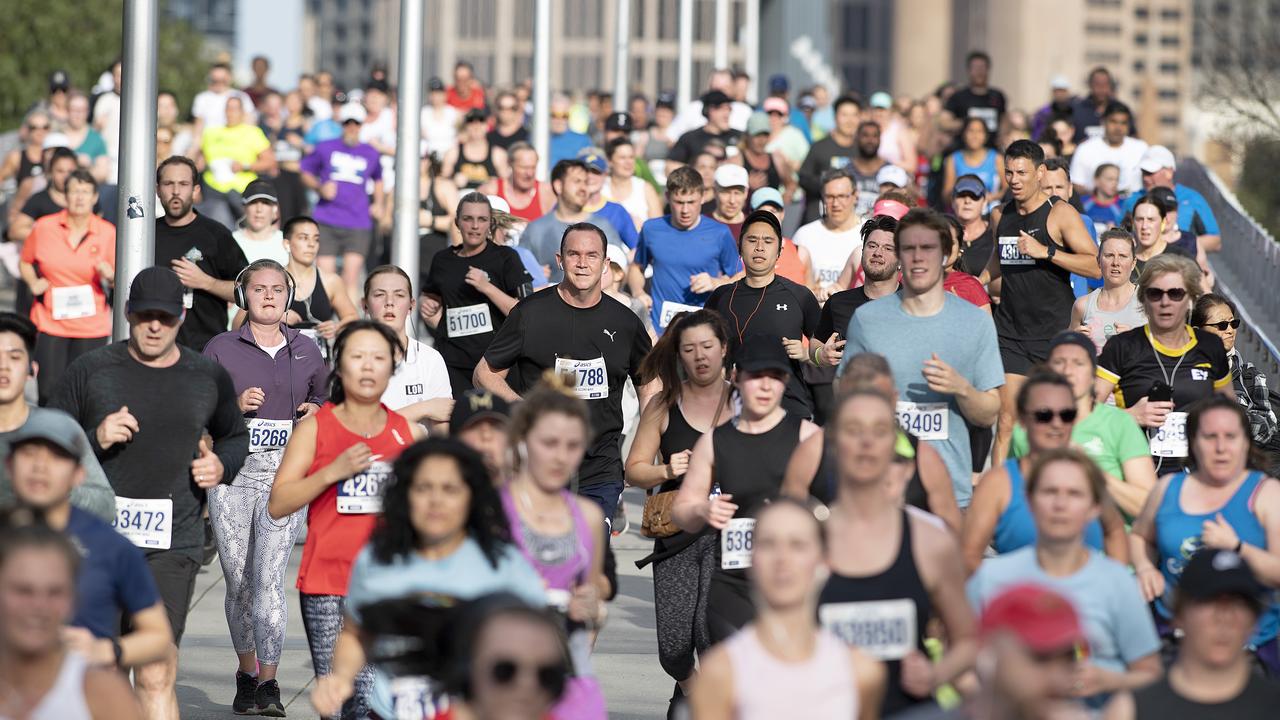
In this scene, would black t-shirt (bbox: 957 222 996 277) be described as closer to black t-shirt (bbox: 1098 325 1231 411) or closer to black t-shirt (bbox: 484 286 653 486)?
black t-shirt (bbox: 1098 325 1231 411)

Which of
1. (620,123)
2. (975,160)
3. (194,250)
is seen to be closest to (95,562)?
(194,250)

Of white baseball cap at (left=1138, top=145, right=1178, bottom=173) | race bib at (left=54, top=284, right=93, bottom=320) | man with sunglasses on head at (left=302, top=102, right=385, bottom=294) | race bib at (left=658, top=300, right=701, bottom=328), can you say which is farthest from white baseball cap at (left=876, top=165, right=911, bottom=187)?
race bib at (left=54, top=284, right=93, bottom=320)

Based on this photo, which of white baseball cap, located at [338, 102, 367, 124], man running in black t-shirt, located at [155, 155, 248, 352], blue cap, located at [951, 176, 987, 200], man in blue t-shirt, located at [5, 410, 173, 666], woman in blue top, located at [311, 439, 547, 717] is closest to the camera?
woman in blue top, located at [311, 439, 547, 717]

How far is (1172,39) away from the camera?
15650 centimetres

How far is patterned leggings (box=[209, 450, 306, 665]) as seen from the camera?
32.6 feet

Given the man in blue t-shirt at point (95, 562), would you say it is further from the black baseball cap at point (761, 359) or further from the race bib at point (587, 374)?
the race bib at point (587, 374)

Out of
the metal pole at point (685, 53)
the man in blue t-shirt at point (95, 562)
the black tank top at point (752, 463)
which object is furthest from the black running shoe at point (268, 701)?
the metal pole at point (685, 53)

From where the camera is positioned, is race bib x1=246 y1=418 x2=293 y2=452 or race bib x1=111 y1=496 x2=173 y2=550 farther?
race bib x1=246 y1=418 x2=293 y2=452

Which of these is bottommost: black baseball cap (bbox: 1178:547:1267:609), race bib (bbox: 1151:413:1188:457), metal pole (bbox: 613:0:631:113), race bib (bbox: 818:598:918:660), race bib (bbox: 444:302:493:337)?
race bib (bbox: 818:598:918:660)

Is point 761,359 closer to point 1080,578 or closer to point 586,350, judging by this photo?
point 1080,578

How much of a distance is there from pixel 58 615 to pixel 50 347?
9.32m

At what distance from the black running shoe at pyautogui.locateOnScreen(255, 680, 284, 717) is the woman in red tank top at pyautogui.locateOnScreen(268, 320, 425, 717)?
61.7 inches

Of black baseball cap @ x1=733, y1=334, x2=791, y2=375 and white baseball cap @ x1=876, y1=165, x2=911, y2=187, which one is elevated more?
white baseball cap @ x1=876, y1=165, x2=911, y2=187

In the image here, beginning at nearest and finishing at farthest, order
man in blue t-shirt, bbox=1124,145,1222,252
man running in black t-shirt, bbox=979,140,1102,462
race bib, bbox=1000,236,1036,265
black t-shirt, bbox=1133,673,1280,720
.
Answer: black t-shirt, bbox=1133,673,1280,720 → man running in black t-shirt, bbox=979,140,1102,462 → race bib, bbox=1000,236,1036,265 → man in blue t-shirt, bbox=1124,145,1222,252
